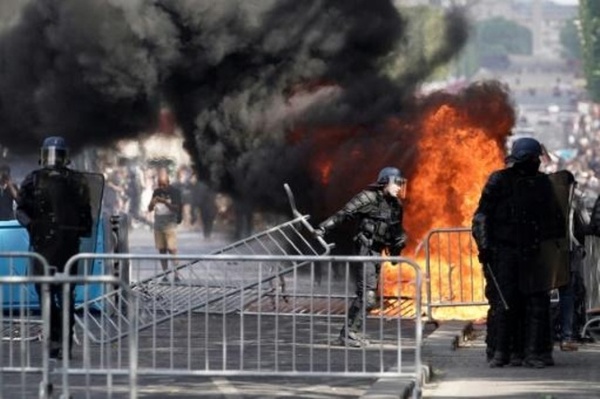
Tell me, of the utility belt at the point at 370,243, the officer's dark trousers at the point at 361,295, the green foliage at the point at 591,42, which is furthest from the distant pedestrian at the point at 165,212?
the green foliage at the point at 591,42

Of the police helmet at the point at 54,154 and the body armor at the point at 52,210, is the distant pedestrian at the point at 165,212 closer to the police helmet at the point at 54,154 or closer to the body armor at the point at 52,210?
the police helmet at the point at 54,154

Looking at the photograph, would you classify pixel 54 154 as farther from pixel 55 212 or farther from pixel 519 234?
pixel 519 234

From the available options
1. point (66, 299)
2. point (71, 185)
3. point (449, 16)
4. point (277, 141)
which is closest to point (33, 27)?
point (277, 141)

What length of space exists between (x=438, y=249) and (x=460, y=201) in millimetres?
1754

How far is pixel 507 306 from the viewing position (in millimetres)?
16594

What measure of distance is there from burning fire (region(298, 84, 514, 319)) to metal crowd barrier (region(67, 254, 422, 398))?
6377 millimetres

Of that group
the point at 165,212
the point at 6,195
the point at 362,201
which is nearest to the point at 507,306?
the point at 362,201

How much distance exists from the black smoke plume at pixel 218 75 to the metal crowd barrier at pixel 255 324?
7.97m

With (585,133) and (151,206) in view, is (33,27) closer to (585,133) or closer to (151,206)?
(151,206)

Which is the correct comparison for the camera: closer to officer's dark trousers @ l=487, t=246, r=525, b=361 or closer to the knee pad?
the knee pad

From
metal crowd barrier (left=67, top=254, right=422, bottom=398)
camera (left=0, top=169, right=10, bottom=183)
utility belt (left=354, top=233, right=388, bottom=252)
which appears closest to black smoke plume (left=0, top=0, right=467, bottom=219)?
camera (left=0, top=169, right=10, bottom=183)

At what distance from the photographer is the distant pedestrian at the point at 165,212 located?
2800cm

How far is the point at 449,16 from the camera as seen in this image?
26078 millimetres

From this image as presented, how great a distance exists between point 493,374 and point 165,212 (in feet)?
40.3
